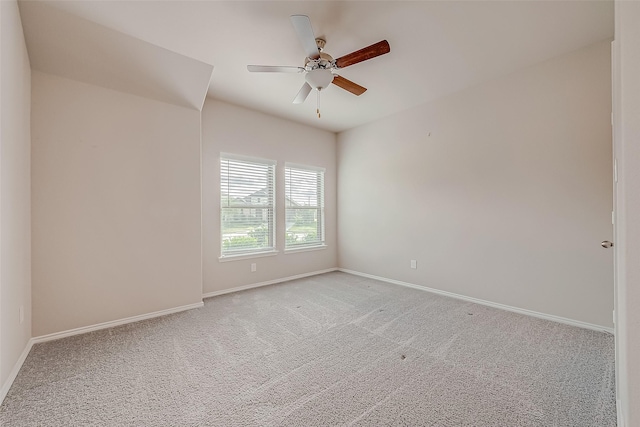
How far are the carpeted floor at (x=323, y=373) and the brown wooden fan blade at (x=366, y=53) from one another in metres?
2.44

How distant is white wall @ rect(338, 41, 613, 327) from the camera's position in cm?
254

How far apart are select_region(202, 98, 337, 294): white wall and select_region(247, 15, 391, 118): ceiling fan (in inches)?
60.9

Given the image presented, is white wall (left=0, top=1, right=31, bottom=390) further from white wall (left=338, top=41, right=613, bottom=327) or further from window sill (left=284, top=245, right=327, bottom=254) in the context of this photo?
white wall (left=338, top=41, right=613, bottom=327)

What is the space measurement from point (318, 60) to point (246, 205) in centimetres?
240

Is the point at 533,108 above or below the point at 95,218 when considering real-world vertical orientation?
above

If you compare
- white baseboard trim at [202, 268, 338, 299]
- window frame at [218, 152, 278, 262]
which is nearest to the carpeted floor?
white baseboard trim at [202, 268, 338, 299]

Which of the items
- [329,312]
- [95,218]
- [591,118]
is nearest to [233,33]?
[95,218]

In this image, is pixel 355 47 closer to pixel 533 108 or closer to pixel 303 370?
pixel 533 108

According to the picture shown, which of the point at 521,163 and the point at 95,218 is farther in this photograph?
the point at 521,163

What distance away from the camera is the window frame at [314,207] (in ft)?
14.7

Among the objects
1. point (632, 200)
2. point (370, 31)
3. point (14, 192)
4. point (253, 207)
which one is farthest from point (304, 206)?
point (632, 200)

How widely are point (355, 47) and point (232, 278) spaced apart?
10.9 ft

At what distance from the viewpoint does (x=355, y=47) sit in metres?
2.52

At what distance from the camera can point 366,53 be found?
2.12 metres
